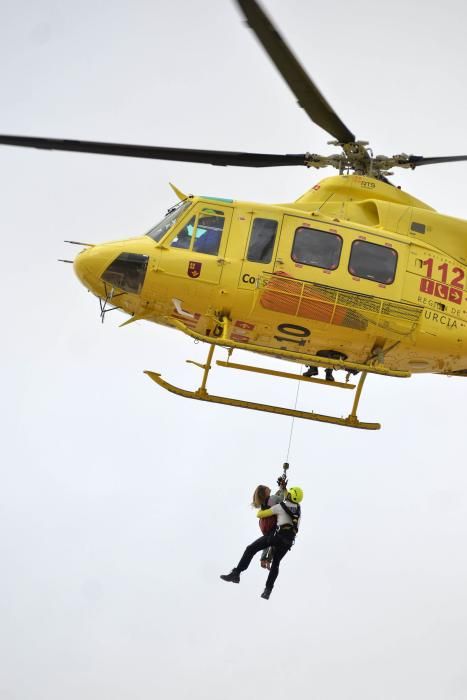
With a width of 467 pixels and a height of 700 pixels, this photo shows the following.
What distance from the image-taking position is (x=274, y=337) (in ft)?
49.8

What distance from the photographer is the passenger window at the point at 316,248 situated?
14820mm

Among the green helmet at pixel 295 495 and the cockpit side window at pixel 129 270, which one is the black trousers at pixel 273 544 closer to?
the green helmet at pixel 295 495

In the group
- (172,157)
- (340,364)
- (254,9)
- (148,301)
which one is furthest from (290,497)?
(254,9)

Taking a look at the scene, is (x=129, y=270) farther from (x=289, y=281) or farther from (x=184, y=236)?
(x=289, y=281)

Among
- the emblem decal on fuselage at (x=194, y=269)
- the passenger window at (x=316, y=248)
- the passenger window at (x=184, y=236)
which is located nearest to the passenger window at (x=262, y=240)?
the passenger window at (x=316, y=248)

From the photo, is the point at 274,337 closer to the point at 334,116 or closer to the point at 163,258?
the point at 163,258

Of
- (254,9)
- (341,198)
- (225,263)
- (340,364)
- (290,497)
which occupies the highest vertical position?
(254,9)

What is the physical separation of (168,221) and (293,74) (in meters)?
2.37

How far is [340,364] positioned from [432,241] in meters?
2.15

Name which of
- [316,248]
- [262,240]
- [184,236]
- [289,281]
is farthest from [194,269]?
[316,248]

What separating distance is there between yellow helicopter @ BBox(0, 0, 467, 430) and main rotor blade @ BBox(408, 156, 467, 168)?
0.80 m

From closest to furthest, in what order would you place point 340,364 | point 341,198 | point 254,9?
point 254,9
point 340,364
point 341,198

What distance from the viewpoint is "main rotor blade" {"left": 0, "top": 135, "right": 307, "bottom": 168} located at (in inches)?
575

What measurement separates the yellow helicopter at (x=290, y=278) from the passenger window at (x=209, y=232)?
12 mm
